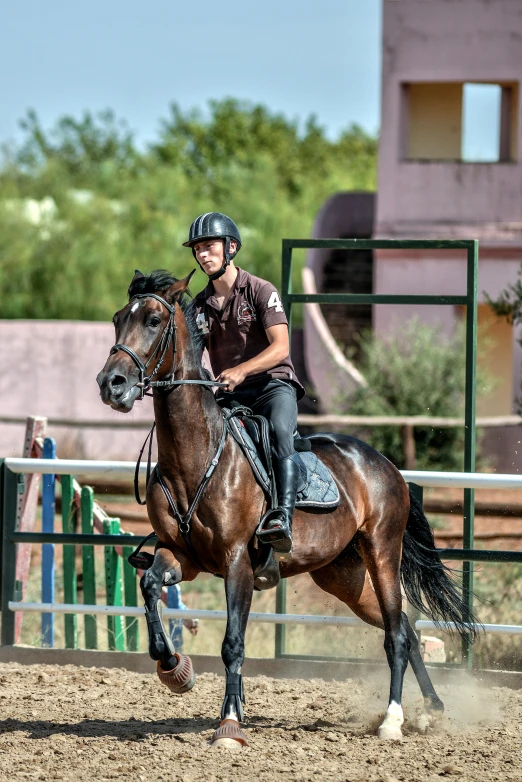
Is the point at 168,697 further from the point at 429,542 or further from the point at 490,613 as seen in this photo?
the point at 490,613

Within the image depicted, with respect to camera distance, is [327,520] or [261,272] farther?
[261,272]

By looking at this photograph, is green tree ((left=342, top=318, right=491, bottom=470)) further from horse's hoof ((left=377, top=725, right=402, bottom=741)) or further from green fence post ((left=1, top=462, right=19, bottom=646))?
horse's hoof ((left=377, top=725, right=402, bottom=741))

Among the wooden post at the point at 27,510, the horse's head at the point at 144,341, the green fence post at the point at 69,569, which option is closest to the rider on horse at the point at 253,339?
the horse's head at the point at 144,341

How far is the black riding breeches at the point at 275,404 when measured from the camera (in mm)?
5766

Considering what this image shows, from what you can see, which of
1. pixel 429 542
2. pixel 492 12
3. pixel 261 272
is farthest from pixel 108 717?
pixel 261 272

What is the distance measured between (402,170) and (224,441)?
1466 cm

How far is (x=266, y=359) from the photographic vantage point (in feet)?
18.5

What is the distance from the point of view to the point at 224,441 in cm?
560

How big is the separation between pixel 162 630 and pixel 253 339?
5.00 ft

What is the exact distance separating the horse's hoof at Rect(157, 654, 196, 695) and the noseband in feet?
4.18

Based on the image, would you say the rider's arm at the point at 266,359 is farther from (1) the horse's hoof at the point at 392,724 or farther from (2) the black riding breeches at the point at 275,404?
(1) the horse's hoof at the point at 392,724

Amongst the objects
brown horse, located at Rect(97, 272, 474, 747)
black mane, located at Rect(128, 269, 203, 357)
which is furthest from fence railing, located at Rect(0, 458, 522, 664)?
black mane, located at Rect(128, 269, 203, 357)

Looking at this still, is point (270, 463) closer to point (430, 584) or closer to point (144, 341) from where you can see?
point (144, 341)

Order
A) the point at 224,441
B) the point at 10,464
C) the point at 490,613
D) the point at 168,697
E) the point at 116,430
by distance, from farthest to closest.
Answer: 1. the point at 116,430
2. the point at 490,613
3. the point at 10,464
4. the point at 168,697
5. the point at 224,441
